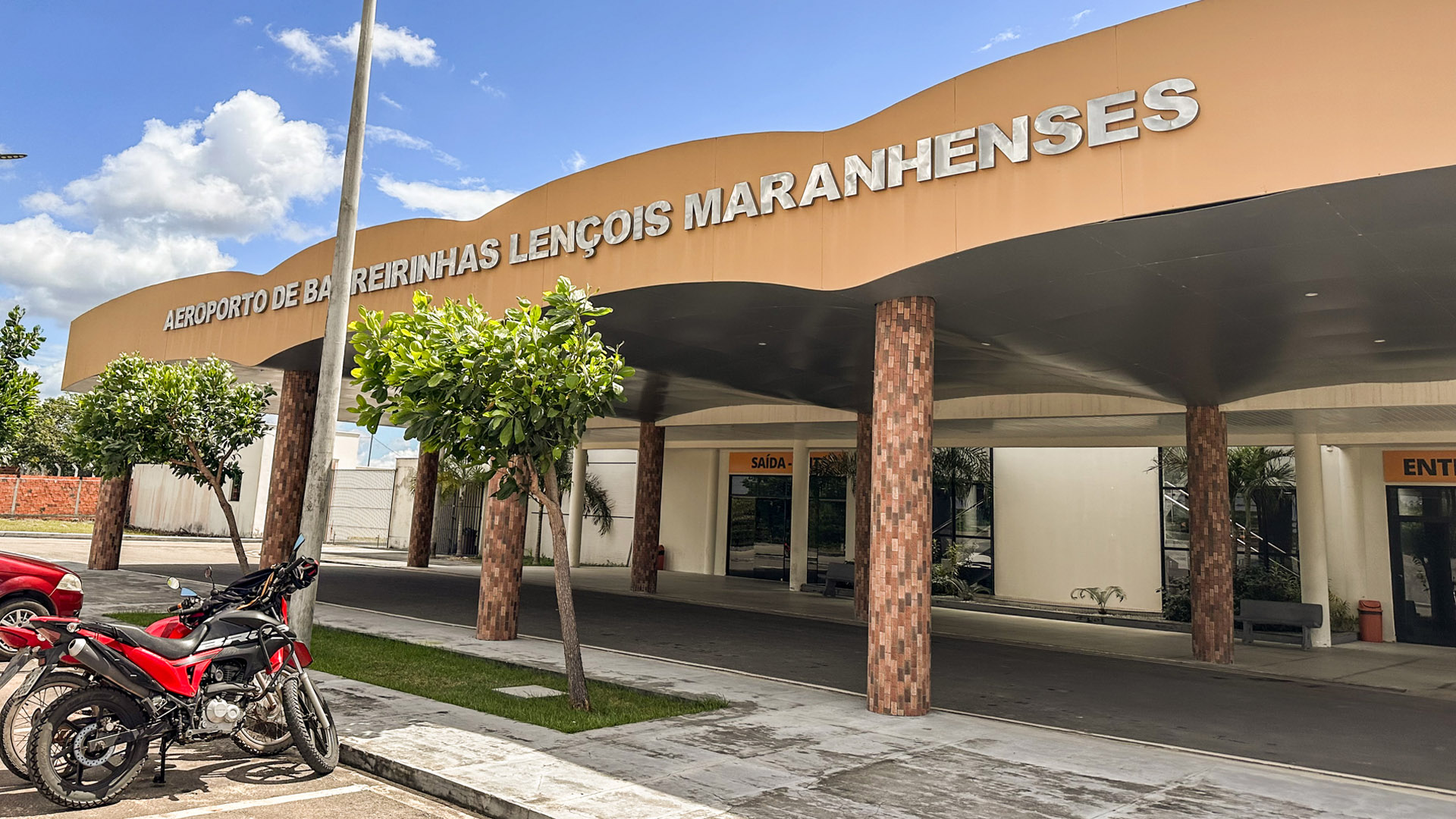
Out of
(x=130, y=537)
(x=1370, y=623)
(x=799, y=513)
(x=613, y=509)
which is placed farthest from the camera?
(x=613, y=509)

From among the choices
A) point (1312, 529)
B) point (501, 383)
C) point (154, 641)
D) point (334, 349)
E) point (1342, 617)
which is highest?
point (334, 349)

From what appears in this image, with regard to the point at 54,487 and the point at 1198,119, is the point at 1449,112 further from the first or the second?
the point at 54,487

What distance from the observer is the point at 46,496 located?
1597 inches

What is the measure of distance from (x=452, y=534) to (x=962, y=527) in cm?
2290

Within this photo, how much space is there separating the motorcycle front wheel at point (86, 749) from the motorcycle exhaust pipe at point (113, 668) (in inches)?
3.9

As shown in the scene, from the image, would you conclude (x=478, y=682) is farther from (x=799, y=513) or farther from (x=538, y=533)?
(x=538, y=533)

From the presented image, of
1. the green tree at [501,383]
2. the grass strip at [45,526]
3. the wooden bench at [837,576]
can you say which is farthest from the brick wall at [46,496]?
the green tree at [501,383]

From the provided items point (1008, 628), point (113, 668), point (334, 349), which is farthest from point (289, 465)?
point (1008, 628)

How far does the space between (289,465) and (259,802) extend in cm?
1292

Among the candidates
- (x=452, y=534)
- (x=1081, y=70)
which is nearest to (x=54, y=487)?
(x=452, y=534)

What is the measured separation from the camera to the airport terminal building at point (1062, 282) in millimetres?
7352

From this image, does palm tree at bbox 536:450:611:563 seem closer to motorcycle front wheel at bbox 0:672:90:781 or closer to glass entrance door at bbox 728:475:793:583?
glass entrance door at bbox 728:475:793:583

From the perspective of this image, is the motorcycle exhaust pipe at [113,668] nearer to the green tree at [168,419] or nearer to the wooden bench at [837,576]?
the green tree at [168,419]

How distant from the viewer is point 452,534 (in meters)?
39.7
